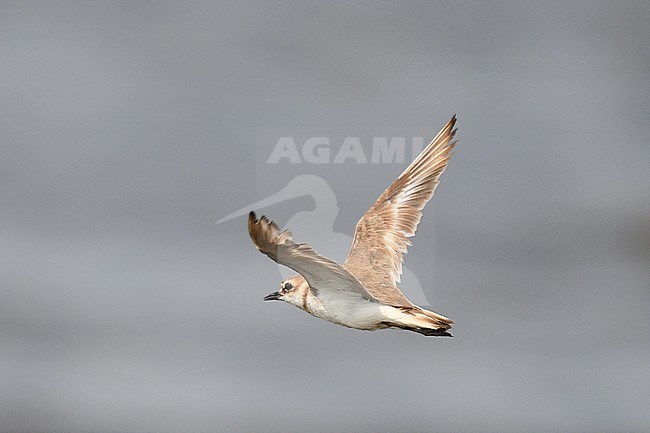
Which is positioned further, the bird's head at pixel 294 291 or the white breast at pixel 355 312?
the bird's head at pixel 294 291

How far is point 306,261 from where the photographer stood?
636 cm

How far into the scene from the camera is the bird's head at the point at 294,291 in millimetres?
7355

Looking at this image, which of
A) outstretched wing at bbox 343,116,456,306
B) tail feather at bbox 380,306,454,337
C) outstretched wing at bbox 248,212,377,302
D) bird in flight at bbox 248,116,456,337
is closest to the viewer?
outstretched wing at bbox 248,212,377,302

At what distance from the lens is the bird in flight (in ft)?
20.2

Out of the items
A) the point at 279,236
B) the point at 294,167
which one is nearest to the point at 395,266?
the point at 279,236

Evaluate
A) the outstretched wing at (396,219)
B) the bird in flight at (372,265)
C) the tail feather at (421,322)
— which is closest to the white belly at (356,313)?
the bird in flight at (372,265)

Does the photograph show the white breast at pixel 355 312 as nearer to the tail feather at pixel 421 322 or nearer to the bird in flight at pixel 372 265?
the bird in flight at pixel 372 265

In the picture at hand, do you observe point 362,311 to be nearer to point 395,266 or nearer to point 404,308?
point 404,308

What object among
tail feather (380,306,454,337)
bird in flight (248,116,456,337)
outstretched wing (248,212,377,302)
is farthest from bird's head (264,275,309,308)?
tail feather (380,306,454,337)

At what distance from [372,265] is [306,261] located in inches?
75.6

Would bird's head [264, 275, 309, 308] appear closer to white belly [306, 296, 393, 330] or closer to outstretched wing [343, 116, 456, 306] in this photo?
white belly [306, 296, 393, 330]

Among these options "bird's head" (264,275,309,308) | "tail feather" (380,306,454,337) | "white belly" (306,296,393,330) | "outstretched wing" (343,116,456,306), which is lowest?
"tail feather" (380,306,454,337)

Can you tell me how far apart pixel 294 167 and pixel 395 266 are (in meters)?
12.3

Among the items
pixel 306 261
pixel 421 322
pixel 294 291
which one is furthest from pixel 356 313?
pixel 306 261
